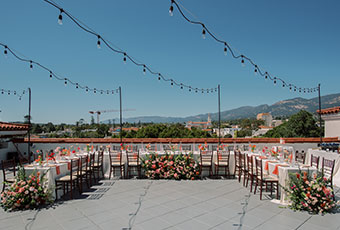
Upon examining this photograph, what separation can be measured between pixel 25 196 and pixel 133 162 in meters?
3.02

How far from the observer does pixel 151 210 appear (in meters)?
4.08

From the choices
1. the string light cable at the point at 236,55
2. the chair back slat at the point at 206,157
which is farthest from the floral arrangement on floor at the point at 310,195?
the string light cable at the point at 236,55

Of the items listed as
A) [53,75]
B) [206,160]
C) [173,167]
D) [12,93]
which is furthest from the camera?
[12,93]

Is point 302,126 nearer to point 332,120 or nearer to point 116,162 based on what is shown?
point 332,120

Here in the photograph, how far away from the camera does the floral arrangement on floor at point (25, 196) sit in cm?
420

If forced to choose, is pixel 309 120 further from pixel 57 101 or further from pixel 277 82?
pixel 57 101

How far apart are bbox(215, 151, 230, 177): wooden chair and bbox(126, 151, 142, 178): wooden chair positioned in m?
2.35

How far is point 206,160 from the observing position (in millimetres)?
6707

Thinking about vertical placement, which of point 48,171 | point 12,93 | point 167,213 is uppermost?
point 12,93

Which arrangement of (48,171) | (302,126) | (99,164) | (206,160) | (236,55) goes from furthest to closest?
(302,126) < (99,164) < (206,160) < (236,55) < (48,171)

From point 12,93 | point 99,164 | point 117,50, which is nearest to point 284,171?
point 117,50

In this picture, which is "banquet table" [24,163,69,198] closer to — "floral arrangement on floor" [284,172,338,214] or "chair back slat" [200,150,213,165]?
"chair back slat" [200,150,213,165]

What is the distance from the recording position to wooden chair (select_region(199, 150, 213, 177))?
6.43m

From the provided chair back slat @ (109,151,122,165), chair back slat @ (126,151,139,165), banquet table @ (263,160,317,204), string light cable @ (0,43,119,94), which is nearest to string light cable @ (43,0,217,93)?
string light cable @ (0,43,119,94)
